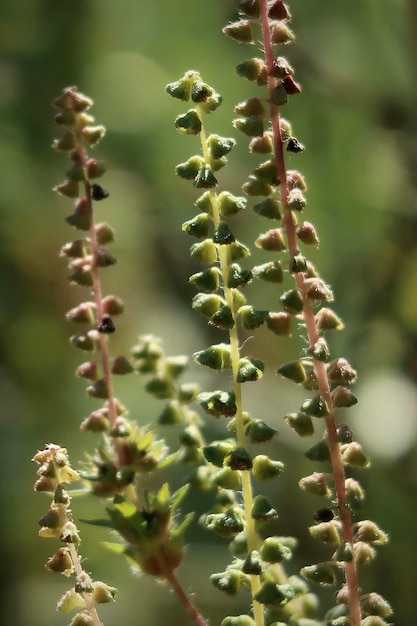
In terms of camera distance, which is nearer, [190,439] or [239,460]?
[239,460]

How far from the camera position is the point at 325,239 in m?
1.57

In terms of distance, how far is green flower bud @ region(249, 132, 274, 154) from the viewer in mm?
489

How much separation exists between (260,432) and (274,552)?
70 mm

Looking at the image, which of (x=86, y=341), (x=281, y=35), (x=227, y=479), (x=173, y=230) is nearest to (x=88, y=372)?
(x=86, y=341)

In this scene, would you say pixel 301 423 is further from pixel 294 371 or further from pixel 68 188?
pixel 68 188

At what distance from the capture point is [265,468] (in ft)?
1.67

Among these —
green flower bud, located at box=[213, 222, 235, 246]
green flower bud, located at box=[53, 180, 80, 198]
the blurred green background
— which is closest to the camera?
green flower bud, located at box=[213, 222, 235, 246]

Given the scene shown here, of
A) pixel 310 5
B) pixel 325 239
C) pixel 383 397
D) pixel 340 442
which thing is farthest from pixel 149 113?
pixel 340 442

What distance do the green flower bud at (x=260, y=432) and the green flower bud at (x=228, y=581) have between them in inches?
2.9

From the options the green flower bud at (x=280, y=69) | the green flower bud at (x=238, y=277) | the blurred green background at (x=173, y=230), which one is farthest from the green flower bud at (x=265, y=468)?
the blurred green background at (x=173, y=230)

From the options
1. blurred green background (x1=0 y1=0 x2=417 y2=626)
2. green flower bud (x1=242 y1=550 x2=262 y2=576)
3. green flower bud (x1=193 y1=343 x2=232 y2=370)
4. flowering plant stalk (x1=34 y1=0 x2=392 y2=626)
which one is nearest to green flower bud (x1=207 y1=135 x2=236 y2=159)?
flowering plant stalk (x1=34 y1=0 x2=392 y2=626)

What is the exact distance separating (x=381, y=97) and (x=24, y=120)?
0.73 m

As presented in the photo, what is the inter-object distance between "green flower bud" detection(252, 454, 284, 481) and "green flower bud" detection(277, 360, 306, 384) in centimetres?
5

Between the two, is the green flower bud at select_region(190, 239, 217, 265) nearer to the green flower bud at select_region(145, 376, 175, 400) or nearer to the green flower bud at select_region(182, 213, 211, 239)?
the green flower bud at select_region(182, 213, 211, 239)
